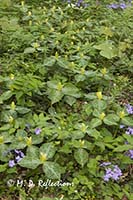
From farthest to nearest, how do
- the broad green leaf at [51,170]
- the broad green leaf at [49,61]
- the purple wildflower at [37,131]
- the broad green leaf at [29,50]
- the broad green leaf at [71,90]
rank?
the broad green leaf at [29,50]
the broad green leaf at [49,61]
the broad green leaf at [71,90]
the purple wildflower at [37,131]
the broad green leaf at [51,170]

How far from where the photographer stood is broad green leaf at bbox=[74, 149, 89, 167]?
8.28 feet

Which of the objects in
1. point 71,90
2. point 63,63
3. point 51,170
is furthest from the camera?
point 63,63

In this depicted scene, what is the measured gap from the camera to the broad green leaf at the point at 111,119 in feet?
9.07

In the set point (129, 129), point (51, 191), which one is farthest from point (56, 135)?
point (129, 129)

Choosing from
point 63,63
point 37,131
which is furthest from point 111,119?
point 63,63

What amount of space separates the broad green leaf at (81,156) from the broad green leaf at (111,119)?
0.30 metres

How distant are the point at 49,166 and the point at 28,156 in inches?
5.6

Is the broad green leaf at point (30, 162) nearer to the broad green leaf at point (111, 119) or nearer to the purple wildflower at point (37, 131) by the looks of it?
the purple wildflower at point (37, 131)

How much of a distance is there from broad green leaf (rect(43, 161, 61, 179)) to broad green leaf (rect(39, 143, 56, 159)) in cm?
6

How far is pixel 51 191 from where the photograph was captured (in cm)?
247

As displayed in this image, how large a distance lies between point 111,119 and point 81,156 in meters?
0.40

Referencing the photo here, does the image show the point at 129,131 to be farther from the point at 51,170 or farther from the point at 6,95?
the point at 6,95

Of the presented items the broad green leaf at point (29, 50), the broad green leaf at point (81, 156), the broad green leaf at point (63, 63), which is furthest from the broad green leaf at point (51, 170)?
the broad green leaf at point (29, 50)

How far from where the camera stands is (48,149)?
99.3 inches
